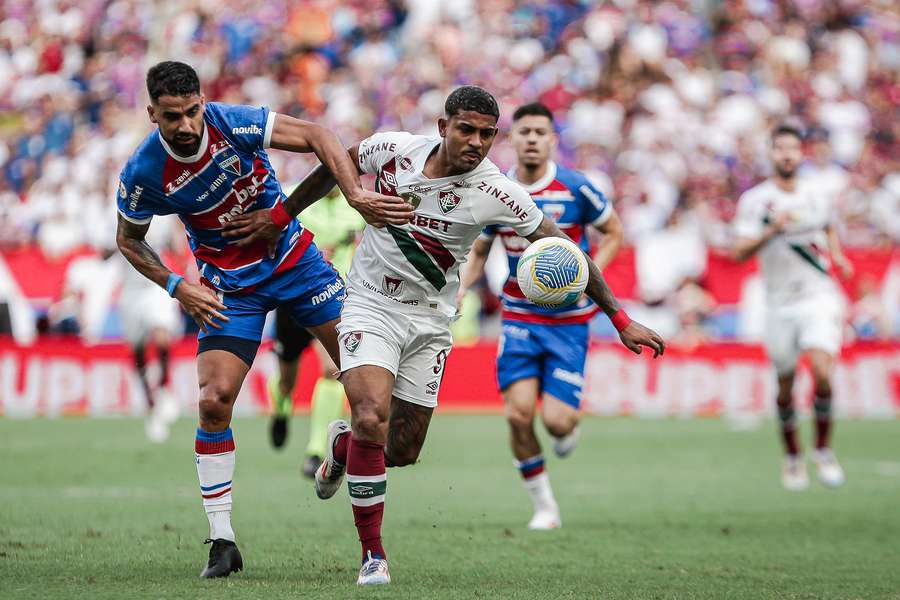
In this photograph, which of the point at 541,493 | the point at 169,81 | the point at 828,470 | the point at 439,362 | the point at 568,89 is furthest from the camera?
the point at 568,89

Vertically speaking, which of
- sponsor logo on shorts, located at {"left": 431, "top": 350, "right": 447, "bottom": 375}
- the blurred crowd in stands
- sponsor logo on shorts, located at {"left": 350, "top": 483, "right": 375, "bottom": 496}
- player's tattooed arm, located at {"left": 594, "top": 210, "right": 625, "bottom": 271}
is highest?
the blurred crowd in stands

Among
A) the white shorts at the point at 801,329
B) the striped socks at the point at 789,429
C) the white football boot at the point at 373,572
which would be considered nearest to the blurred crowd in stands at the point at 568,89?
the white shorts at the point at 801,329

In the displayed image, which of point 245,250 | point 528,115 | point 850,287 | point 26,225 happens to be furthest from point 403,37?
point 245,250

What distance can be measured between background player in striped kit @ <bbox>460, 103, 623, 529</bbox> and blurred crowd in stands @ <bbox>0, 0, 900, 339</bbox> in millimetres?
10394

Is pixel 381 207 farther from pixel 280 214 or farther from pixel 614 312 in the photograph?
pixel 614 312

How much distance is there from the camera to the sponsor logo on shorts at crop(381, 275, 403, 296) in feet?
25.3

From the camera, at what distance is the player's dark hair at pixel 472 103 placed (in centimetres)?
723

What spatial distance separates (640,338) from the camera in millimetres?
7371

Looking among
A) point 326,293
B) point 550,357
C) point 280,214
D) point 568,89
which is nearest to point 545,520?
point 550,357

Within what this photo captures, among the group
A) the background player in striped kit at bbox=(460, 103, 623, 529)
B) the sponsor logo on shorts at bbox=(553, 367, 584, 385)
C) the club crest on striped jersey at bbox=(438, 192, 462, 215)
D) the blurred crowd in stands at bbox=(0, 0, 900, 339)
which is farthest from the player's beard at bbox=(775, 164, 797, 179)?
the blurred crowd in stands at bbox=(0, 0, 900, 339)

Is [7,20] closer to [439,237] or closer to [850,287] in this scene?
[850,287]

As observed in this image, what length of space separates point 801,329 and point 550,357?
3.65 meters

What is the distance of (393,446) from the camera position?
8008 millimetres

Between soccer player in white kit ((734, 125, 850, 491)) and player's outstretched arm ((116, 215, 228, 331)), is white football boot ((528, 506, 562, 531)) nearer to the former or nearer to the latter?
player's outstretched arm ((116, 215, 228, 331))
